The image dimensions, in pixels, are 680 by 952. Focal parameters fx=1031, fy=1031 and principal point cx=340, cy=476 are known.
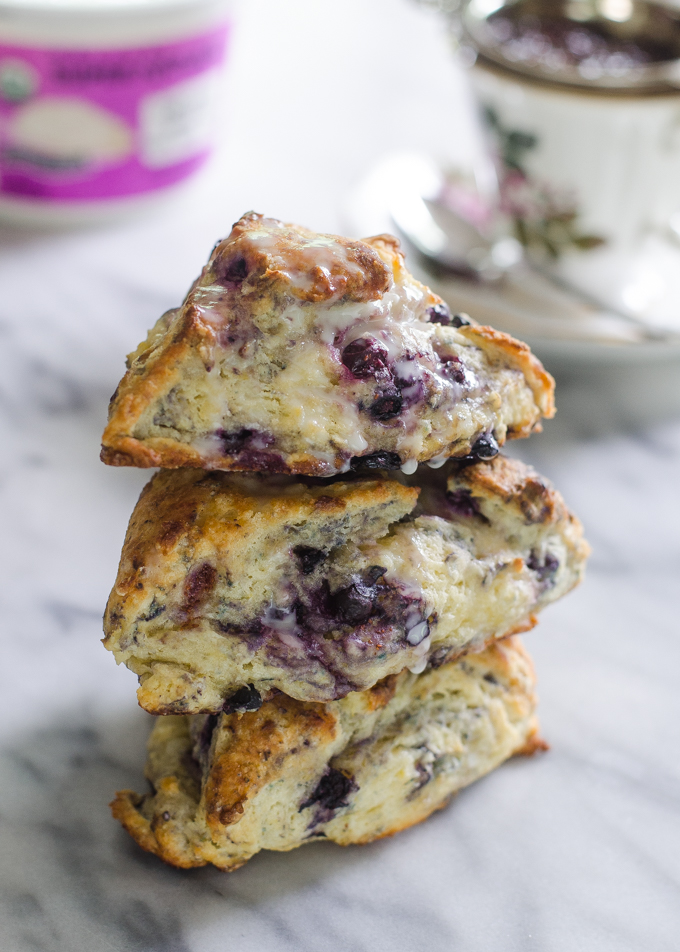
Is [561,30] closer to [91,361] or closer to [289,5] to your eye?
[91,361]

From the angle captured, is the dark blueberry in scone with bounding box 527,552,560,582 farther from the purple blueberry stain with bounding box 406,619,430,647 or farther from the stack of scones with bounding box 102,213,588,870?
the purple blueberry stain with bounding box 406,619,430,647

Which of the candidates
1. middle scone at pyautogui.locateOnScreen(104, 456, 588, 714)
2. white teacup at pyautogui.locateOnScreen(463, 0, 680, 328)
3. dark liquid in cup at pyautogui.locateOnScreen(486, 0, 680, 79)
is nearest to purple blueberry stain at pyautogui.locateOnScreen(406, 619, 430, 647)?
middle scone at pyautogui.locateOnScreen(104, 456, 588, 714)

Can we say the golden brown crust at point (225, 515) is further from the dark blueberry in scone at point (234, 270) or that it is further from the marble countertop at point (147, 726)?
the marble countertop at point (147, 726)

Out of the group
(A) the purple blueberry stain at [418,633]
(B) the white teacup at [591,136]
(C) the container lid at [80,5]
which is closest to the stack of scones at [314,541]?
(A) the purple blueberry stain at [418,633]

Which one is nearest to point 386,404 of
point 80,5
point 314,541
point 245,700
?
point 314,541

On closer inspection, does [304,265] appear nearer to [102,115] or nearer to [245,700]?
[245,700]
